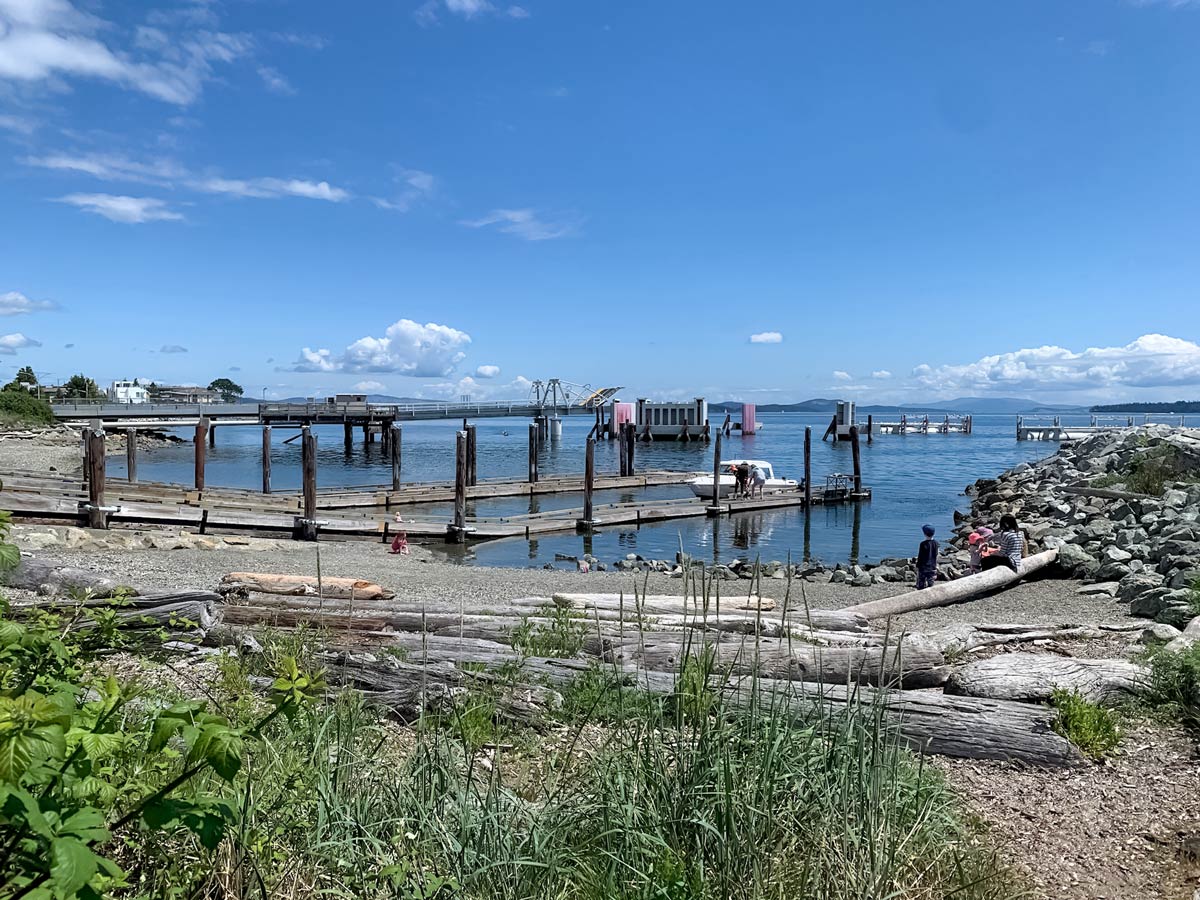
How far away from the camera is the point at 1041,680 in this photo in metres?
5.98

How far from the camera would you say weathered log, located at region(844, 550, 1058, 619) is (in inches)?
459

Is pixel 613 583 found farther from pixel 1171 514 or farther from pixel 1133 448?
pixel 1133 448

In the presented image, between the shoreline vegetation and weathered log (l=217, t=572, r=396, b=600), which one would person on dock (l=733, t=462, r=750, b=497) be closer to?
weathered log (l=217, t=572, r=396, b=600)

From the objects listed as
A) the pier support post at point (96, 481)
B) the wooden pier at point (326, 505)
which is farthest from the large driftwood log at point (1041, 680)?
the pier support post at point (96, 481)

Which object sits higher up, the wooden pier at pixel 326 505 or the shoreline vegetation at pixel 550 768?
the shoreline vegetation at pixel 550 768

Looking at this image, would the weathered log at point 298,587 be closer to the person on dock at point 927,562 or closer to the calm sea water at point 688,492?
the calm sea water at point 688,492

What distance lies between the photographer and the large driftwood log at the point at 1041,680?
5.90 meters

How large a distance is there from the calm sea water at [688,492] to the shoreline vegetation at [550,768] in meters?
1.51

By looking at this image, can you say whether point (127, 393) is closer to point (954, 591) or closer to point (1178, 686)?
point (954, 591)

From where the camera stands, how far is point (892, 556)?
2347 cm

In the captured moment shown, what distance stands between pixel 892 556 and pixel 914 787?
2106 centimetres

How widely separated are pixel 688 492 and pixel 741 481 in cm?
507

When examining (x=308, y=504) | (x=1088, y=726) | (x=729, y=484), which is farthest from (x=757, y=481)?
(x=1088, y=726)

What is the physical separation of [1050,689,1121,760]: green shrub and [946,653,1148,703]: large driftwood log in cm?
31
